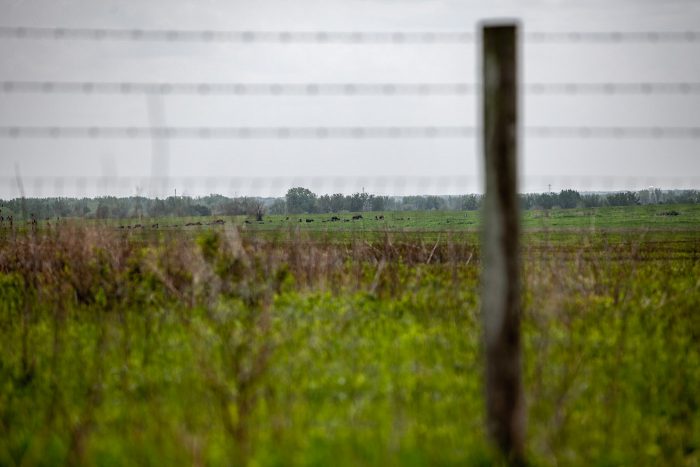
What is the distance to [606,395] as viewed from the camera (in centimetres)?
466

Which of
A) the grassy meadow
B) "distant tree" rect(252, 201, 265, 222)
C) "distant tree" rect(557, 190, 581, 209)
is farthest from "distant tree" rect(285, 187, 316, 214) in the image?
"distant tree" rect(557, 190, 581, 209)

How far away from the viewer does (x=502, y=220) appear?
11.3ft

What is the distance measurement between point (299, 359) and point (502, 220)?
2449mm

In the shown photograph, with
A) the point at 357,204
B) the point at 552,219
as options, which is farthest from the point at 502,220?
the point at 552,219

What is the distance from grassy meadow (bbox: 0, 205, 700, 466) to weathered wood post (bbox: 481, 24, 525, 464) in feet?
1.34

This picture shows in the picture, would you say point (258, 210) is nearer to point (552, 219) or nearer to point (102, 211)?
point (102, 211)

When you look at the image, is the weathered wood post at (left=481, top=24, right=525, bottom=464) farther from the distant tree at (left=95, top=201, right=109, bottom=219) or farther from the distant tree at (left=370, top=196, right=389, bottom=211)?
the distant tree at (left=370, top=196, right=389, bottom=211)

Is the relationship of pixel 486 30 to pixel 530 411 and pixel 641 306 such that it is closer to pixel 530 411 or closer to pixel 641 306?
pixel 530 411

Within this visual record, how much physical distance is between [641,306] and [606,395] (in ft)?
9.25

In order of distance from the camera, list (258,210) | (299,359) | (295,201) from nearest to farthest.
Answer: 1. (299,359)
2. (258,210)
3. (295,201)

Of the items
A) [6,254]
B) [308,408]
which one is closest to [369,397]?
[308,408]

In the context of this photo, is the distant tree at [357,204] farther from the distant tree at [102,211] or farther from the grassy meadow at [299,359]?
the distant tree at [102,211]

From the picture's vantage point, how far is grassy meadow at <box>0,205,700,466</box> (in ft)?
12.6

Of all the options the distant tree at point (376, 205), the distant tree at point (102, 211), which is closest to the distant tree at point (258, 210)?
the distant tree at point (102, 211)
